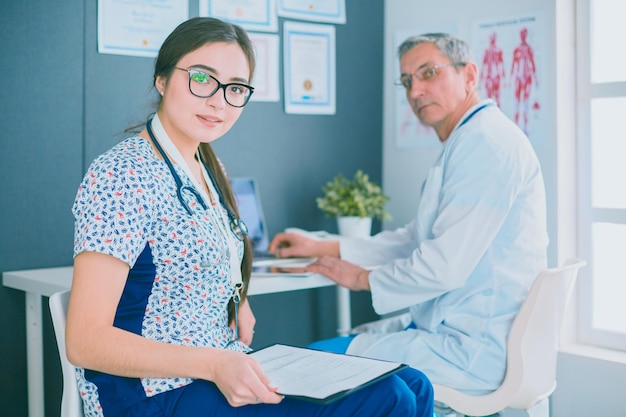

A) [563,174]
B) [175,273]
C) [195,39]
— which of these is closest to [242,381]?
[175,273]

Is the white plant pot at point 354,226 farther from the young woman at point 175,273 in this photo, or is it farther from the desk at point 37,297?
the young woman at point 175,273

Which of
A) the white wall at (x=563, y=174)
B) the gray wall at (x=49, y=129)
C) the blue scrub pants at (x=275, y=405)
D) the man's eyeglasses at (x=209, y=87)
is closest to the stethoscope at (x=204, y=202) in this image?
the man's eyeglasses at (x=209, y=87)

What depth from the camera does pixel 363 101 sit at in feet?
10.4

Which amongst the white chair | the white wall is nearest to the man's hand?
the white chair

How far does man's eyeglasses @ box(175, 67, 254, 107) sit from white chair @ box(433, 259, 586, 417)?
2.76ft

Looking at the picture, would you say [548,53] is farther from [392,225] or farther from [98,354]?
[98,354]

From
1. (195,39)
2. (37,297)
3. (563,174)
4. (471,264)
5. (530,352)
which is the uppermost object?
(195,39)

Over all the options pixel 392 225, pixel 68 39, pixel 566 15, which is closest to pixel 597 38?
pixel 566 15

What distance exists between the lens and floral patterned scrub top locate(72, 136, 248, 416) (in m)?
1.27

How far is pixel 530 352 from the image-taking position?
6.02 ft

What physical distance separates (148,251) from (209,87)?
0.38m

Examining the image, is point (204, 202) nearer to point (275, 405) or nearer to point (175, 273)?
point (175, 273)

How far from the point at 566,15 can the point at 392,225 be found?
1.12 meters

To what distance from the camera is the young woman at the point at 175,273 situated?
4.04 feet
